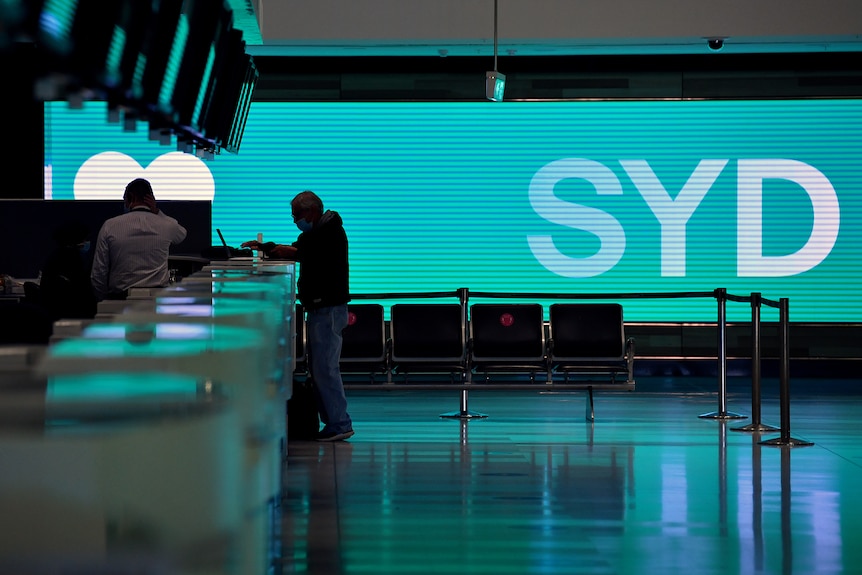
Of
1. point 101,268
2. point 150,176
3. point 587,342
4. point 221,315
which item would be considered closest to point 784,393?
Answer: point 587,342

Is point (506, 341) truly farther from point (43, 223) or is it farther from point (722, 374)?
point (43, 223)

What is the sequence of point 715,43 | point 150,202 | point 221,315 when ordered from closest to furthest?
point 221,315 < point 150,202 < point 715,43

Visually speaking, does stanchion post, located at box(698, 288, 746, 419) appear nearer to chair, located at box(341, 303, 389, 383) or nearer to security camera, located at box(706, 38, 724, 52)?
chair, located at box(341, 303, 389, 383)

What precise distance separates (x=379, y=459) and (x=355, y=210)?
19.4 ft

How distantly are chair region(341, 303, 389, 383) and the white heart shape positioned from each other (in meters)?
4.03

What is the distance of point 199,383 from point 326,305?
219 inches

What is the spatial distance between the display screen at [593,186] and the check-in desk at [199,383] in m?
10.0

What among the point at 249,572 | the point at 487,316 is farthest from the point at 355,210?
the point at 249,572

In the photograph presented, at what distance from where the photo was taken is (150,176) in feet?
40.4

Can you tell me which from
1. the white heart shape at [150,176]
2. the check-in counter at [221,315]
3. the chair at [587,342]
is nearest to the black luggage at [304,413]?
the chair at [587,342]

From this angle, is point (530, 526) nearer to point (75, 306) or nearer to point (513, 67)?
point (75, 306)

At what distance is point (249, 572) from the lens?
1.98 metres

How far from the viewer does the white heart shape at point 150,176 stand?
12266mm

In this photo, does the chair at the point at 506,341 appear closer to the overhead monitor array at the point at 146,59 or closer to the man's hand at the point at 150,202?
the overhead monitor array at the point at 146,59
